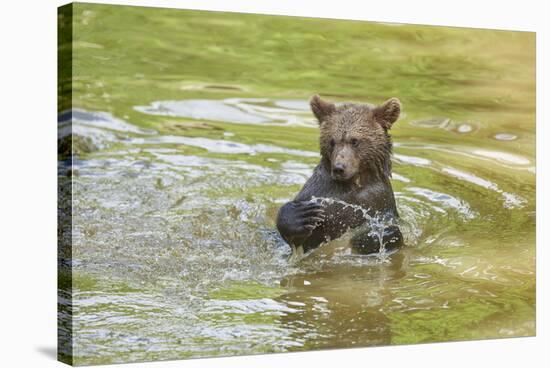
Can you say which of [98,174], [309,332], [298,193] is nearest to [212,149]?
[298,193]

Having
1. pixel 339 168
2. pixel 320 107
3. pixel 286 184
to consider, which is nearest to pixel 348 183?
pixel 339 168

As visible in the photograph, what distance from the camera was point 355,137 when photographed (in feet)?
28.7

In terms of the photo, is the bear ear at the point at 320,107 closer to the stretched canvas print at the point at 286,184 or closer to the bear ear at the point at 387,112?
the stretched canvas print at the point at 286,184

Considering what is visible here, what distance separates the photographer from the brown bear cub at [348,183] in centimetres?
873

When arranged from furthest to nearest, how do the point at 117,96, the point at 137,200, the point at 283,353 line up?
the point at 137,200 → the point at 117,96 → the point at 283,353

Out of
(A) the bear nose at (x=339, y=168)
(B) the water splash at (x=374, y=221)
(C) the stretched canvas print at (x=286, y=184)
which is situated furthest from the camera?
(B) the water splash at (x=374, y=221)

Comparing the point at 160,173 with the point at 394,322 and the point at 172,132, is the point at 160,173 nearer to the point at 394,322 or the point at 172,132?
the point at 172,132

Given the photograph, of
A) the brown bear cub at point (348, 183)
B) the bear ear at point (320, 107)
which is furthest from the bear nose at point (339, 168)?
the bear ear at point (320, 107)

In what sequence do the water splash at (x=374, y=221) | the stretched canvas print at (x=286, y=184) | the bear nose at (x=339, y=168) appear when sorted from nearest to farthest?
1. the stretched canvas print at (x=286, y=184)
2. the bear nose at (x=339, y=168)
3. the water splash at (x=374, y=221)

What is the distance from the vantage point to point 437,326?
879cm

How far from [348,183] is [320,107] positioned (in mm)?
639

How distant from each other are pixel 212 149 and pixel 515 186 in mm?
2588

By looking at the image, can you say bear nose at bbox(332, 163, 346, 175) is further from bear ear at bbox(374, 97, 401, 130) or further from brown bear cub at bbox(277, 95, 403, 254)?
bear ear at bbox(374, 97, 401, 130)

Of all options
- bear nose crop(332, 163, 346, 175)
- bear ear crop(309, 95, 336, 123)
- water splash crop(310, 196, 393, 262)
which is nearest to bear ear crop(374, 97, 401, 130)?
bear ear crop(309, 95, 336, 123)
